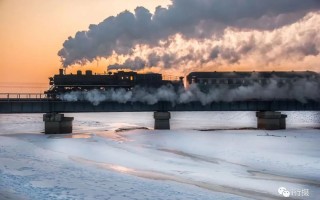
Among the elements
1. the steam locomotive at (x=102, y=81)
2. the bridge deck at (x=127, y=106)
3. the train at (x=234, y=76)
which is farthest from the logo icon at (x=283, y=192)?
the train at (x=234, y=76)

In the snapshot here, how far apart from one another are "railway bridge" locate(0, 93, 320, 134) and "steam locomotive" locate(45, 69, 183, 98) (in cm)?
811

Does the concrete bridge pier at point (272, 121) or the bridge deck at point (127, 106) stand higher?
the bridge deck at point (127, 106)

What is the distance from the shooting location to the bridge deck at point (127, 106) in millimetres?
56344

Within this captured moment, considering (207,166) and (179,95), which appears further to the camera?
(179,95)

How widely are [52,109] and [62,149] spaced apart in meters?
22.6

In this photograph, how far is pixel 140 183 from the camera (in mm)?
20266

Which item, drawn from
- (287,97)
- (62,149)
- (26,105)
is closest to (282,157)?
(62,149)

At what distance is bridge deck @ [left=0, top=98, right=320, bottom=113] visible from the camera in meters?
56.3

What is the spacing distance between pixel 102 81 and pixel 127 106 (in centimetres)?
1230

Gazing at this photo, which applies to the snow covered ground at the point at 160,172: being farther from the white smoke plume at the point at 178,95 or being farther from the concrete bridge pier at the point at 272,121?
the concrete bridge pier at the point at 272,121

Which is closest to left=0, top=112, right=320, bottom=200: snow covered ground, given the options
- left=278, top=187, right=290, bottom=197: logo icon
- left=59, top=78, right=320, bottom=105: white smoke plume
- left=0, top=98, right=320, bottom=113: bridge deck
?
left=278, top=187, right=290, bottom=197: logo icon

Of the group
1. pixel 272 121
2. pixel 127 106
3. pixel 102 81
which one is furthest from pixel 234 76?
pixel 127 106

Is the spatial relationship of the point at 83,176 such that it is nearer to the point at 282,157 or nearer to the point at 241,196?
the point at 241,196

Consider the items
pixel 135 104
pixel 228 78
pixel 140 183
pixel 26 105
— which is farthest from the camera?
pixel 228 78
